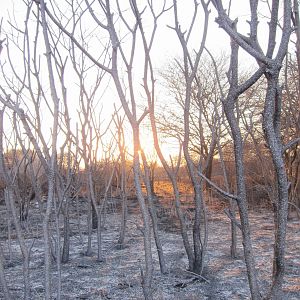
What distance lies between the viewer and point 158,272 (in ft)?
13.7

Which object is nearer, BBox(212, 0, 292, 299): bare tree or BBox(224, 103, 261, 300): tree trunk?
BBox(212, 0, 292, 299): bare tree

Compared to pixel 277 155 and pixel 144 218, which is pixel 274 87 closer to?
pixel 277 155

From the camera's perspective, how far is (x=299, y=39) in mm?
2264

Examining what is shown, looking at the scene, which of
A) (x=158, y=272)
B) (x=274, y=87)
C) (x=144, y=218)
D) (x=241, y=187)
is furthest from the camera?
(x=158, y=272)

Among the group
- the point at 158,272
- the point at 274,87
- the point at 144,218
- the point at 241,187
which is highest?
the point at 274,87

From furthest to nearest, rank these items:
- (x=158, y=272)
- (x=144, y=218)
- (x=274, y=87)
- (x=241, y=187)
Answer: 1. (x=158, y=272)
2. (x=144, y=218)
3. (x=241, y=187)
4. (x=274, y=87)

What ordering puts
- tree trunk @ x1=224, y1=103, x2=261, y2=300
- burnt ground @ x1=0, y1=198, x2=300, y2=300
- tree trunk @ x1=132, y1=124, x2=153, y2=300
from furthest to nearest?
burnt ground @ x1=0, y1=198, x2=300, y2=300 → tree trunk @ x1=132, y1=124, x2=153, y2=300 → tree trunk @ x1=224, y1=103, x2=261, y2=300

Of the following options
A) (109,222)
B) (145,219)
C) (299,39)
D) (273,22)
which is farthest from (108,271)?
(109,222)

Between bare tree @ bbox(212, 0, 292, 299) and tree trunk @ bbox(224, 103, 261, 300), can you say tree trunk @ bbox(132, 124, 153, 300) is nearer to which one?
tree trunk @ bbox(224, 103, 261, 300)

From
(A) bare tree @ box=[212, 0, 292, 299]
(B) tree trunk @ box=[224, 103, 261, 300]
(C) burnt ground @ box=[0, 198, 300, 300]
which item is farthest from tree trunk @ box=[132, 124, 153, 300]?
(A) bare tree @ box=[212, 0, 292, 299]

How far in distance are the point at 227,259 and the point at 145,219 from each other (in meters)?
2.82

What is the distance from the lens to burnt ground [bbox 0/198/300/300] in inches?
139

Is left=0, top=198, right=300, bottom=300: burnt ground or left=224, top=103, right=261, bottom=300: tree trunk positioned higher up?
left=224, top=103, right=261, bottom=300: tree trunk

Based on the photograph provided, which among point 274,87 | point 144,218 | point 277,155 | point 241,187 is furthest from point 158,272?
point 274,87
